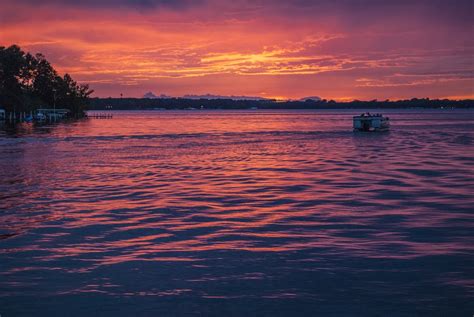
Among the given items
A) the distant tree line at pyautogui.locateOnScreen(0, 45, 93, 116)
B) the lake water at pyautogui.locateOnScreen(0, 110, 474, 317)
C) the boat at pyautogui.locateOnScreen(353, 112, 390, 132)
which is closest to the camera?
the lake water at pyautogui.locateOnScreen(0, 110, 474, 317)

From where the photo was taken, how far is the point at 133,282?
1003cm

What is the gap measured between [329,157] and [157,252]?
2821cm

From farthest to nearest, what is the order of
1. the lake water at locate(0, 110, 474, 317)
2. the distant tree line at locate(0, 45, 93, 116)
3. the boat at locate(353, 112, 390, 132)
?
the distant tree line at locate(0, 45, 93, 116)
the boat at locate(353, 112, 390, 132)
the lake water at locate(0, 110, 474, 317)

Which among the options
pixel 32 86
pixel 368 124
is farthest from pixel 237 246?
pixel 32 86

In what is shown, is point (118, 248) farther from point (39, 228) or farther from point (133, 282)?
point (39, 228)

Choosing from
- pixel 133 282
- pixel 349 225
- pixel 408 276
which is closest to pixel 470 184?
pixel 349 225

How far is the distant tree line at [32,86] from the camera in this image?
126 meters

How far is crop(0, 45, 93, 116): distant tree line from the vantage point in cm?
12619

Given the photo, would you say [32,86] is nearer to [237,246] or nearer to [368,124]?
[368,124]

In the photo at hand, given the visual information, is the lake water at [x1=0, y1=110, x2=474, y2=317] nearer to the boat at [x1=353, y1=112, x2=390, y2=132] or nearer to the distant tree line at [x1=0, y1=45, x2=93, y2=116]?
the boat at [x1=353, y1=112, x2=390, y2=132]

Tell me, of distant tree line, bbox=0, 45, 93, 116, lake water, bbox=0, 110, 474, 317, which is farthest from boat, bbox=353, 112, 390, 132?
distant tree line, bbox=0, 45, 93, 116

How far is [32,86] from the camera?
6368 inches

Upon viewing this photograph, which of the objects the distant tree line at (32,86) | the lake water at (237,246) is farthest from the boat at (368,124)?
the distant tree line at (32,86)

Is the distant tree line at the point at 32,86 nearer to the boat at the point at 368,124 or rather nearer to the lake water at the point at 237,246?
the boat at the point at 368,124
